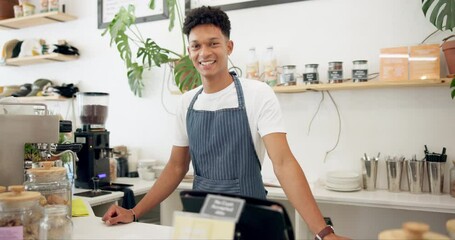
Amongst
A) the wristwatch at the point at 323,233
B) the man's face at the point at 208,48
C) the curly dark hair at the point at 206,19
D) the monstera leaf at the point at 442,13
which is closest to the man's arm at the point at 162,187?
the man's face at the point at 208,48

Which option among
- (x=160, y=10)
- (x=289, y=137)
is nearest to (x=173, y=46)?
(x=160, y=10)

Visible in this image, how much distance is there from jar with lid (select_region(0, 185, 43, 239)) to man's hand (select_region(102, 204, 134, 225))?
326 mm

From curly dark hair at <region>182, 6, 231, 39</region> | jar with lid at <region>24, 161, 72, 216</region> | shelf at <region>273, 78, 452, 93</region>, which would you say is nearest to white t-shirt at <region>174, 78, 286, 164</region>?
curly dark hair at <region>182, 6, 231, 39</region>

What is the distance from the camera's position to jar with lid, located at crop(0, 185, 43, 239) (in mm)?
1094

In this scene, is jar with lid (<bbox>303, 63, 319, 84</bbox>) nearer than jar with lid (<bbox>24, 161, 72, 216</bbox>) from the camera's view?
No

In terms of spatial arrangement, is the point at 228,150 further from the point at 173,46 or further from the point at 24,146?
the point at 173,46

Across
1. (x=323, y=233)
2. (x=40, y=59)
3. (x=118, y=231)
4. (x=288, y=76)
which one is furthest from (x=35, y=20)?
(x=323, y=233)

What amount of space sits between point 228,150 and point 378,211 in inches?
62.9

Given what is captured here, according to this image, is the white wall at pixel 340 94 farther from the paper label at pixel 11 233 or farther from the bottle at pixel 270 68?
the paper label at pixel 11 233

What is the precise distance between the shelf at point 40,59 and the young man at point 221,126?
8.73ft

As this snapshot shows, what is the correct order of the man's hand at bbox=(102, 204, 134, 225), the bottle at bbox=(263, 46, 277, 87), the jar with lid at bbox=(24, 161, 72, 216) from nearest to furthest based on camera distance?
the jar with lid at bbox=(24, 161, 72, 216), the man's hand at bbox=(102, 204, 134, 225), the bottle at bbox=(263, 46, 277, 87)

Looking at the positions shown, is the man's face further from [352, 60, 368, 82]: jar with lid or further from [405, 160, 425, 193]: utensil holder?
[405, 160, 425, 193]: utensil holder

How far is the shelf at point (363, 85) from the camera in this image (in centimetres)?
242

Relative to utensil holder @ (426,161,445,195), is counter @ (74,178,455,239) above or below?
below
